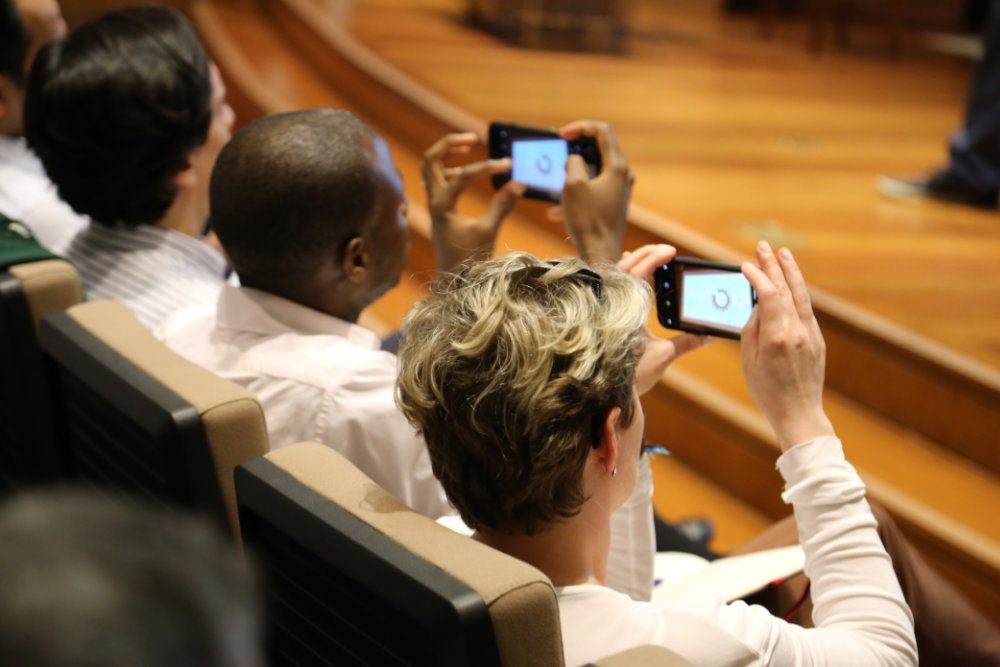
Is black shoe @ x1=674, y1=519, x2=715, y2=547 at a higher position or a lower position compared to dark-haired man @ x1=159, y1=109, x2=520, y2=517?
lower

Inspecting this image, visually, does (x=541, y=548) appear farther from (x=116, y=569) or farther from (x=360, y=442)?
(x=116, y=569)

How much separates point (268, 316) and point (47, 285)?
0.25 metres

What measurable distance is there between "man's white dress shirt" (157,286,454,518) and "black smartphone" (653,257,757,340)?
305 mm

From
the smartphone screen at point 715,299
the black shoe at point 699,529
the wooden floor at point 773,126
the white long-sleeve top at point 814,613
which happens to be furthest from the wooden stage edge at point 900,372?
the white long-sleeve top at point 814,613

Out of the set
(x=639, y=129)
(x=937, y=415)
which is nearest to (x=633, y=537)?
(x=937, y=415)

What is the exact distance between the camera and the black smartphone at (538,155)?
153 centimetres

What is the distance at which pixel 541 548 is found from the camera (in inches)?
36.8

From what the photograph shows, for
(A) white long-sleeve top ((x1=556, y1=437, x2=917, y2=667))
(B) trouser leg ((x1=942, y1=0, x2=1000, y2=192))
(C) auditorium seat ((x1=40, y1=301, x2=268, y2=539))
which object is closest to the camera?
(A) white long-sleeve top ((x1=556, y1=437, x2=917, y2=667))

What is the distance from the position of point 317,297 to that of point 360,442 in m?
0.23

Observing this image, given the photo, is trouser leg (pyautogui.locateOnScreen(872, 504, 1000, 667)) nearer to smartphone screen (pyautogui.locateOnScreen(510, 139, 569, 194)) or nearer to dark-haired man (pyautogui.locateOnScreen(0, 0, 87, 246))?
smartphone screen (pyautogui.locateOnScreen(510, 139, 569, 194))

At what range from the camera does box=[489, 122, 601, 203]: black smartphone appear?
1529 millimetres

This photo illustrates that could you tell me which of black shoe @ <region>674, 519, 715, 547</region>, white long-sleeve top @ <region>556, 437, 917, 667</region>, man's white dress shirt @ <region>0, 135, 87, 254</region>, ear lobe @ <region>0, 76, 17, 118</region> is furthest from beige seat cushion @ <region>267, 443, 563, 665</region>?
ear lobe @ <region>0, 76, 17, 118</region>

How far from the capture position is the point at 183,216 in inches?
68.7

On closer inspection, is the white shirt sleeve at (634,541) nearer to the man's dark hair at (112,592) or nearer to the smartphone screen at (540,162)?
the smartphone screen at (540,162)
